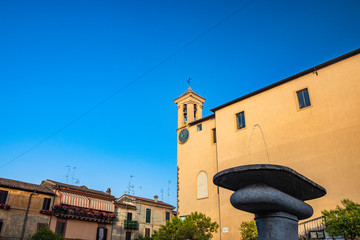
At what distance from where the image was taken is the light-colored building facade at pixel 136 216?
3794 centimetres

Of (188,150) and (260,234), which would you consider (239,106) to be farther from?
(260,234)

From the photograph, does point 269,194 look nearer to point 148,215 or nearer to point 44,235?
point 44,235

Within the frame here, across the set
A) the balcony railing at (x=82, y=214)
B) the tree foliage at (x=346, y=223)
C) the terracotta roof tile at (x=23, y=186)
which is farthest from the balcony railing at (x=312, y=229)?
the terracotta roof tile at (x=23, y=186)

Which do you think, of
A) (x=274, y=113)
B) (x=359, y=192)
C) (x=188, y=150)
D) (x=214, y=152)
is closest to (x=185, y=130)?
(x=188, y=150)

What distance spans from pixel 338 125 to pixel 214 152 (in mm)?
10900

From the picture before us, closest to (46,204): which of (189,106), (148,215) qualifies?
(148,215)

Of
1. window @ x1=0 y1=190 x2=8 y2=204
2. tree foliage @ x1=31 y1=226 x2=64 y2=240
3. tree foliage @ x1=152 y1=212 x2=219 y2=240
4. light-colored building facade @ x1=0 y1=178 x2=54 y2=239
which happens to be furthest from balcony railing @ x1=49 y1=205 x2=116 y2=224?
tree foliage @ x1=152 y1=212 x2=219 y2=240

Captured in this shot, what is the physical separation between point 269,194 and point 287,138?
546 inches

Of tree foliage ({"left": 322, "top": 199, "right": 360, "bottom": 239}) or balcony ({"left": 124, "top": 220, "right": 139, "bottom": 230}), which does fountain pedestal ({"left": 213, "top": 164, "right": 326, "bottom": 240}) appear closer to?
tree foliage ({"left": 322, "top": 199, "right": 360, "bottom": 239})

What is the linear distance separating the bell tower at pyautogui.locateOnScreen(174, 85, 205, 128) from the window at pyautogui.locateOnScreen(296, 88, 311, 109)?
485 inches

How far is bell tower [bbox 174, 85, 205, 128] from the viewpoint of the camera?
32428 millimetres

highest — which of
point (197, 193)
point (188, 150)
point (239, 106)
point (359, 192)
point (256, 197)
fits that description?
point (239, 106)

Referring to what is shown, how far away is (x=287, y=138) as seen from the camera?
840 inches

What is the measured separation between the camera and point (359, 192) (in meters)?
17.1
